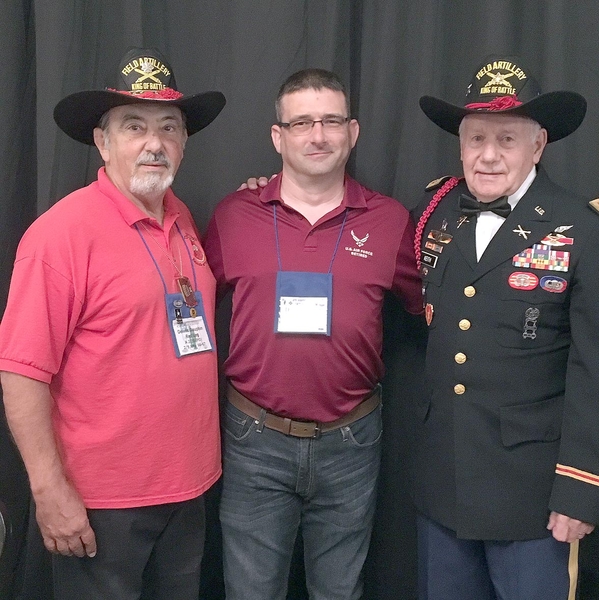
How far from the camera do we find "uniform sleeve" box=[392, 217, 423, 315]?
5.41ft

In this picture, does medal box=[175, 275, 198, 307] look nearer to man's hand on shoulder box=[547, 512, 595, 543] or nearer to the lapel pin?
the lapel pin

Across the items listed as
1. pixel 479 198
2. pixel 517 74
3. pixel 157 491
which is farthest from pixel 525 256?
pixel 157 491

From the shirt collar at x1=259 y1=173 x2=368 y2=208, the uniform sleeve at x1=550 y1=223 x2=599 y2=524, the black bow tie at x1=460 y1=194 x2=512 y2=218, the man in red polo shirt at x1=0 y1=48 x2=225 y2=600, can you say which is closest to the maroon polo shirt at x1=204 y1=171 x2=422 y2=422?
the shirt collar at x1=259 y1=173 x2=368 y2=208

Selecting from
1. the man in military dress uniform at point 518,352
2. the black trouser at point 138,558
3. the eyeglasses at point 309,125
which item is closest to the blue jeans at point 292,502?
Answer: the black trouser at point 138,558

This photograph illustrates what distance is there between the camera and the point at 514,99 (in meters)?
1.39

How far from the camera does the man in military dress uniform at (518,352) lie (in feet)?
4.31

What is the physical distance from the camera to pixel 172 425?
54.7 inches

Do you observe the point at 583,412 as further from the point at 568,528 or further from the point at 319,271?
the point at 319,271

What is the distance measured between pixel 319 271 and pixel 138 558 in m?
0.83

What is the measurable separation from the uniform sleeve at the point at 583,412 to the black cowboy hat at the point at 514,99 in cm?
33

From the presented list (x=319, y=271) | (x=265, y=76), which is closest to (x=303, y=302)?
(x=319, y=271)

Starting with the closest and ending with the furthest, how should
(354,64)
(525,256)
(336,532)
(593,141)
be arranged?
(525,256) < (336,532) < (593,141) < (354,64)

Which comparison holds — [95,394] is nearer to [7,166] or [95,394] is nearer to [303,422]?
[303,422]

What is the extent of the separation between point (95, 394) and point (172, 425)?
19cm
